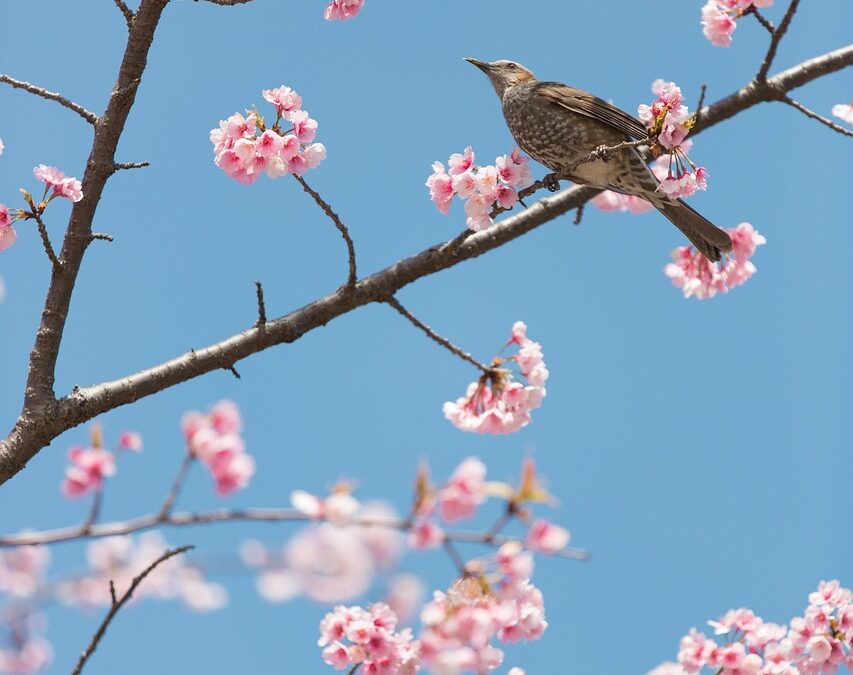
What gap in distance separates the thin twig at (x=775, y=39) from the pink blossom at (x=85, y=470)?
371cm

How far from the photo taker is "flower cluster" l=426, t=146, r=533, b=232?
12.4ft

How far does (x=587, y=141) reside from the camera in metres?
5.20

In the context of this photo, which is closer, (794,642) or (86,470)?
(86,470)

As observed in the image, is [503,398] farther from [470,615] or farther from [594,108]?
[594,108]

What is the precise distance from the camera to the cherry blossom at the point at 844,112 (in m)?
5.86

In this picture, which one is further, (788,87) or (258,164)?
(788,87)

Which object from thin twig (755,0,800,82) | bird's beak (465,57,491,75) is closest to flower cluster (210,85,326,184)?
thin twig (755,0,800,82)

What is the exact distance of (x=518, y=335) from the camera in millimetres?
4012

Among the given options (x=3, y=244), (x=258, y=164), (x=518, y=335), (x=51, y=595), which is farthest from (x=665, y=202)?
(x=51, y=595)

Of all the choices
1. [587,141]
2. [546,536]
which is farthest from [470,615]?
[587,141]

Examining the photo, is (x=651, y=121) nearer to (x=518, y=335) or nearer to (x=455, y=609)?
(x=518, y=335)

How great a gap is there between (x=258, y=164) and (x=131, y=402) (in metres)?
1.15

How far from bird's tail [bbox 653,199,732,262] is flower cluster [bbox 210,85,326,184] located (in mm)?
2089

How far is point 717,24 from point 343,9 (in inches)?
87.0
